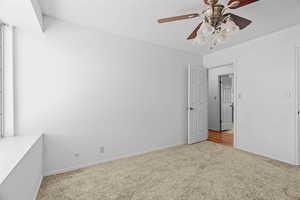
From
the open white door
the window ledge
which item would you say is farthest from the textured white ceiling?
the window ledge

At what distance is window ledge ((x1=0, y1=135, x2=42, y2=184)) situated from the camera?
103 centimetres

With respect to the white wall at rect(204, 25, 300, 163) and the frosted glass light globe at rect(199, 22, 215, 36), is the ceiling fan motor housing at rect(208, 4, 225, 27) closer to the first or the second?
the frosted glass light globe at rect(199, 22, 215, 36)

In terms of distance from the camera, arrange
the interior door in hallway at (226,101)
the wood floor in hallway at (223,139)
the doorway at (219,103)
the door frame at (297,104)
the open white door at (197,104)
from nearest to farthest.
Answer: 1. the door frame at (297,104)
2. the open white door at (197,104)
3. the wood floor in hallway at (223,139)
4. the doorway at (219,103)
5. the interior door in hallway at (226,101)

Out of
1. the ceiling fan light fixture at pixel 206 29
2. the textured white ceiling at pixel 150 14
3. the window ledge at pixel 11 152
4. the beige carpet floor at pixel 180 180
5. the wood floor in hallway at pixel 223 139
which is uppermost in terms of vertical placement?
the textured white ceiling at pixel 150 14

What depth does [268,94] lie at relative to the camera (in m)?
2.82

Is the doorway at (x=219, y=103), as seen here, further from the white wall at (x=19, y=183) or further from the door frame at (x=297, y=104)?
the white wall at (x=19, y=183)

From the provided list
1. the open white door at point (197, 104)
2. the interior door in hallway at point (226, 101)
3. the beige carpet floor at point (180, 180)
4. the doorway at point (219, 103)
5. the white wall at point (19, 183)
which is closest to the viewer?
the white wall at point (19, 183)

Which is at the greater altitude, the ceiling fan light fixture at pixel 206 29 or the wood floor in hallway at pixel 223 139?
the ceiling fan light fixture at pixel 206 29

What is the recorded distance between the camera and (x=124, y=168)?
2.40 m

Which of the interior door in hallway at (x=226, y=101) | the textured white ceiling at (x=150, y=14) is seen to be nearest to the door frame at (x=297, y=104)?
the textured white ceiling at (x=150, y=14)

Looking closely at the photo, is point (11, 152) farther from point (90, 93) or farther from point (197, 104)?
point (197, 104)

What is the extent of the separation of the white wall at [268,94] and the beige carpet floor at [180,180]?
352 millimetres

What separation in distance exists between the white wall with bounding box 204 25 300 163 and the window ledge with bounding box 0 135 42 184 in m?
3.86

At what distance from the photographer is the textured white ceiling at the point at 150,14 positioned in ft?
6.14
